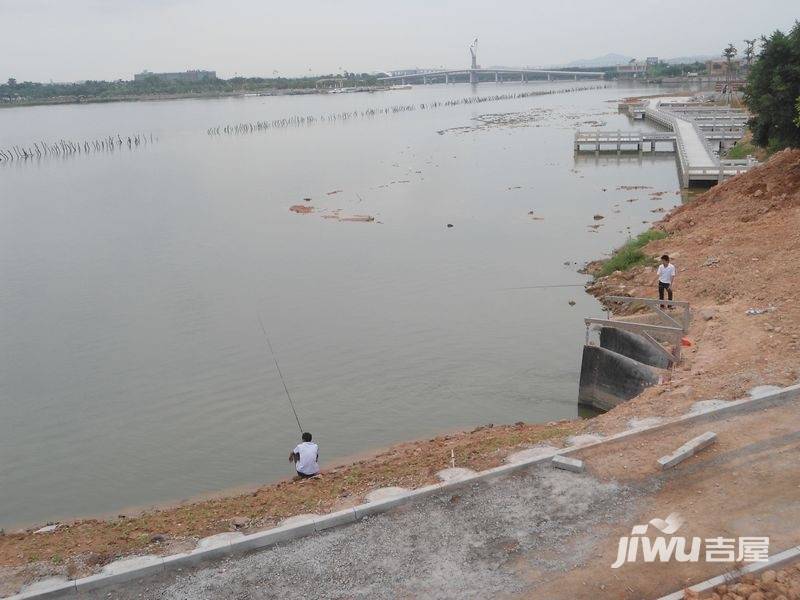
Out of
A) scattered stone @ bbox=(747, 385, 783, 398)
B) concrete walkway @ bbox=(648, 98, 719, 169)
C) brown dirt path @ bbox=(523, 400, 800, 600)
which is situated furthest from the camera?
concrete walkway @ bbox=(648, 98, 719, 169)

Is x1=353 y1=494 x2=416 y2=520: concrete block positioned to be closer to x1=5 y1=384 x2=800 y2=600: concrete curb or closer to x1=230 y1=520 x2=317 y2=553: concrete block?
x1=5 y1=384 x2=800 y2=600: concrete curb

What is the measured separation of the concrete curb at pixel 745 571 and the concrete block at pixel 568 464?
7.71 ft

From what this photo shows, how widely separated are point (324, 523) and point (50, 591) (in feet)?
9.94

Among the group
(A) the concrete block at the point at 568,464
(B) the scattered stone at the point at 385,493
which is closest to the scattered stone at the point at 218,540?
(B) the scattered stone at the point at 385,493

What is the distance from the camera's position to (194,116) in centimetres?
12200

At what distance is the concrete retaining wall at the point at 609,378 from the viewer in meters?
13.9

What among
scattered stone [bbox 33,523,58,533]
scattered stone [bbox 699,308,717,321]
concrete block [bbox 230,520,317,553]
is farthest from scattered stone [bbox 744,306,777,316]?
scattered stone [bbox 33,523,58,533]

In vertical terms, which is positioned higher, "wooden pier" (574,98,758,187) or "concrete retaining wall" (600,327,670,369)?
"wooden pier" (574,98,758,187)

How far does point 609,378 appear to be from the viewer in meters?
14.6

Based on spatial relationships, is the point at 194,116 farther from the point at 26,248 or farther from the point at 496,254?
the point at 496,254

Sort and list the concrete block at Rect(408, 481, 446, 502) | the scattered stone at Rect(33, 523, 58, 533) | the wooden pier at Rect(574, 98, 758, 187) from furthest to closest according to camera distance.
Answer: the wooden pier at Rect(574, 98, 758, 187)
the scattered stone at Rect(33, 523, 58, 533)
the concrete block at Rect(408, 481, 446, 502)

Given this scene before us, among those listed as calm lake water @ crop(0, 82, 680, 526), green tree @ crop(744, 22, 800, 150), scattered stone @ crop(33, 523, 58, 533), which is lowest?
scattered stone @ crop(33, 523, 58, 533)

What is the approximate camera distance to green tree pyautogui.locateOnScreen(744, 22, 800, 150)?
2739 centimetres

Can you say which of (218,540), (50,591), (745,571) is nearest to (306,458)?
(218,540)
